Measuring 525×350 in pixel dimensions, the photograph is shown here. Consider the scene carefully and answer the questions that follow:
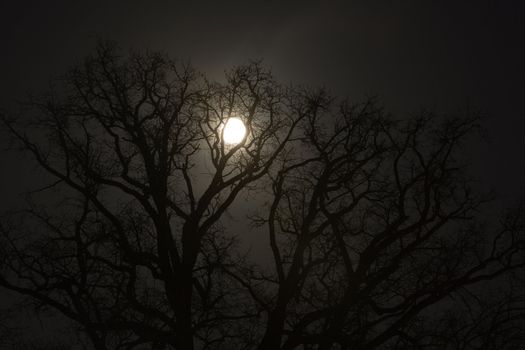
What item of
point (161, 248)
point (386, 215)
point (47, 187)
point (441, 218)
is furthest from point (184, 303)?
point (441, 218)

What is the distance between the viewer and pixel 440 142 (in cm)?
1523

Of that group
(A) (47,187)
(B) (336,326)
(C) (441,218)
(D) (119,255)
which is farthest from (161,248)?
(C) (441,218)

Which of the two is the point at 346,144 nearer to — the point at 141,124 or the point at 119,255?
the point at 141,124

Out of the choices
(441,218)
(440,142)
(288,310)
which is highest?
(440,142)

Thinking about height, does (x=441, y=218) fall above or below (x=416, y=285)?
above

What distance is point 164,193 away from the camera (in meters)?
15.2

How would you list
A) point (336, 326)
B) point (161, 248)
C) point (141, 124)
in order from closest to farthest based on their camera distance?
point (336, 326), point (161, 248), point (141, 124)

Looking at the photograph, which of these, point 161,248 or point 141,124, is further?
point 141,124

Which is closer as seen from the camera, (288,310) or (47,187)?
(47,187)

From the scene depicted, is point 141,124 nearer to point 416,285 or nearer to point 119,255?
point 119,255

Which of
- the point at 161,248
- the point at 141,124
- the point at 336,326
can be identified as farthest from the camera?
the point at 141,124

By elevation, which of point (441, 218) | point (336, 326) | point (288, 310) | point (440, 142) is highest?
point (440, 142)

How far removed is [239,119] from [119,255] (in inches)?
184

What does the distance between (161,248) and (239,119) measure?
407 centimetres
